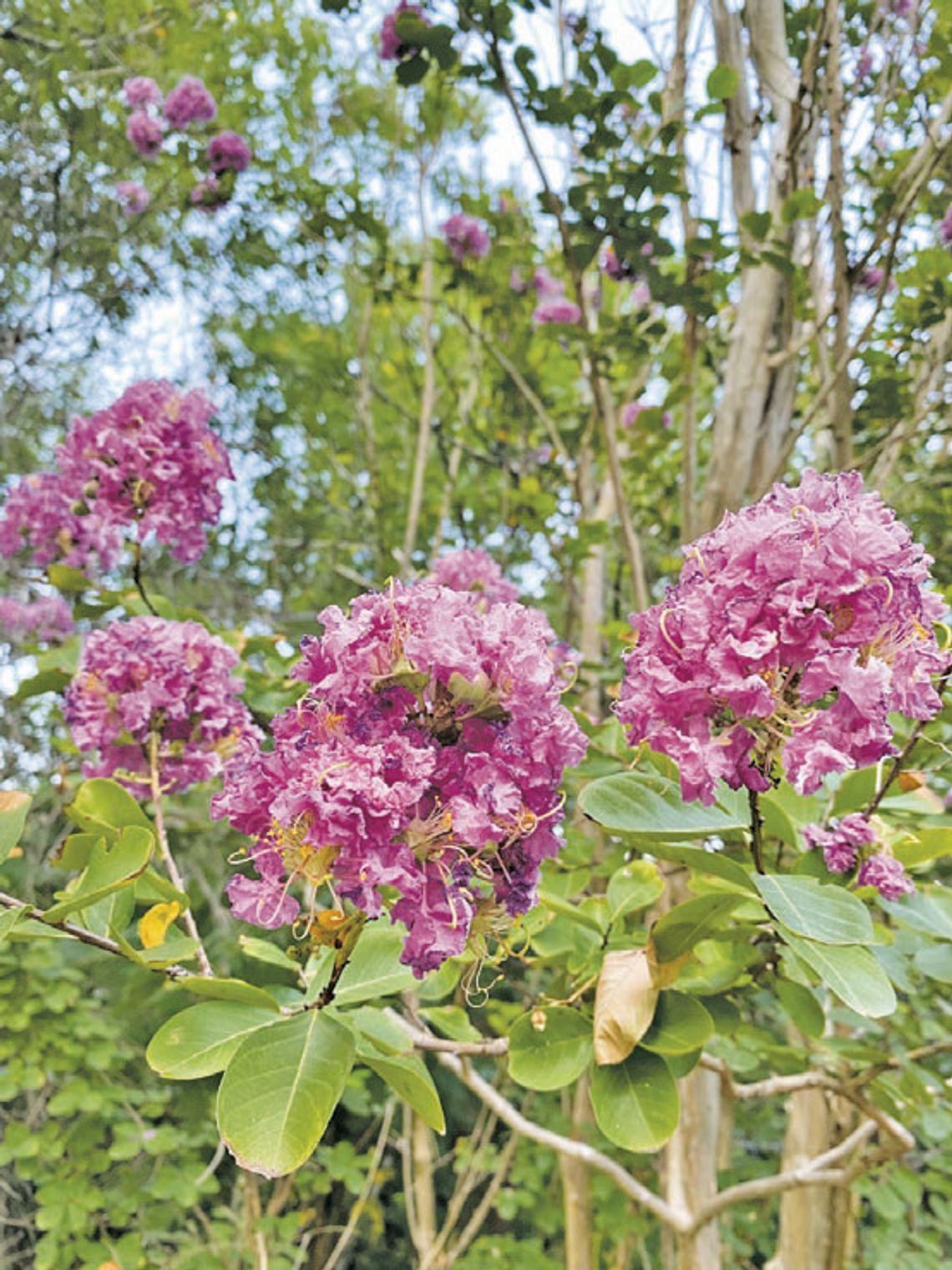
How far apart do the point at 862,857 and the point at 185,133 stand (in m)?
3.09

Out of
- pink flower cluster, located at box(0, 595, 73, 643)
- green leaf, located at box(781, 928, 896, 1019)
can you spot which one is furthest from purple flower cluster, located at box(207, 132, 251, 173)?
green leaf, located at box(781, 928, 896, 1019)

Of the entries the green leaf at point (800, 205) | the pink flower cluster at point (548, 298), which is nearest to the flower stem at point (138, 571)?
the green leaf at point (800, 205)

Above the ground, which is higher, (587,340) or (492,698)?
(587,340)

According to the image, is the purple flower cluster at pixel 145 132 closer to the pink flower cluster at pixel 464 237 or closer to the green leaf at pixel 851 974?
the pink flower cluster at pixel 464 237

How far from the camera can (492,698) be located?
0.74 m

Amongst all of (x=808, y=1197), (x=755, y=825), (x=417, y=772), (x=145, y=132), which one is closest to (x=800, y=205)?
(x=755, y=825)

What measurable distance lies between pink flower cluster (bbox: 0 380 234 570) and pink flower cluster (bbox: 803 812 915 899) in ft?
3.31

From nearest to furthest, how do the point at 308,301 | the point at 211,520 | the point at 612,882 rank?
the point at 612,882 < the point at 211,520 < the point at 308,301

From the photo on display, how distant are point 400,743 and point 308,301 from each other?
4114mm

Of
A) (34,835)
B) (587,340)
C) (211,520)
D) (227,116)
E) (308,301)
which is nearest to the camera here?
(211,520)

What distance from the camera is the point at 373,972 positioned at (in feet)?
2.82

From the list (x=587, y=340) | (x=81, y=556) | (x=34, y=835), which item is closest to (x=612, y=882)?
(x=587, y=340)

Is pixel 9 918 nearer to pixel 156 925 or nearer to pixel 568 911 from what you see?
pixel 156 925

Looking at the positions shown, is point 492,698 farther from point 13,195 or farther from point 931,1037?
point 13,195
